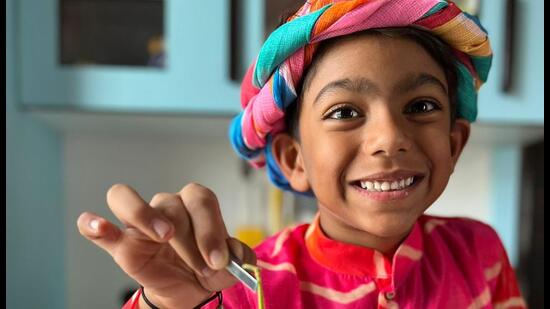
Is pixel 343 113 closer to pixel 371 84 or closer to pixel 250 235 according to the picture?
pixel 371 84

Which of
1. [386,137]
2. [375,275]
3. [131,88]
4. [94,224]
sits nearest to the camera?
[94,224]

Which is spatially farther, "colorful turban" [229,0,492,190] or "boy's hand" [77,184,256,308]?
"colorful turban" [229,0,492,190]

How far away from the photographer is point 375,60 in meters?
0.58

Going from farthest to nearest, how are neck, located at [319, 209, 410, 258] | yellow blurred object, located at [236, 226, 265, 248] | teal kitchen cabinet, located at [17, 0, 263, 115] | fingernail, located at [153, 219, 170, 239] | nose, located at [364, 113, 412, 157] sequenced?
yellow blurred object, located at [236, 226, 265, 248], teal kitchen cabinet, located at [17, 0, 263, 115], neck, located at [319, 209, 410, 258], nose, located at [364, 113, 412, 157], fingernail, located at [153, 219, 170, 239]

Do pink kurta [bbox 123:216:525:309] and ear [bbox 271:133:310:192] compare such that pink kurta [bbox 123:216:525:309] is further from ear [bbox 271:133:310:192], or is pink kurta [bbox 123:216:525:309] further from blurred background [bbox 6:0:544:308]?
blurred background [bbox 6:0:544:308]

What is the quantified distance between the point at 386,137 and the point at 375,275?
0.20m

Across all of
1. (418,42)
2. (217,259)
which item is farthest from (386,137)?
(217,259)

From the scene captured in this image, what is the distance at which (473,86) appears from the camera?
687 millimetres

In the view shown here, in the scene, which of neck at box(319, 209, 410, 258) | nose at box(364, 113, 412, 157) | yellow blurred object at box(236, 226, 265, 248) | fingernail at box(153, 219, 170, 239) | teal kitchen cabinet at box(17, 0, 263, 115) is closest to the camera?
fingernail at box(153, 219, 170, 239)

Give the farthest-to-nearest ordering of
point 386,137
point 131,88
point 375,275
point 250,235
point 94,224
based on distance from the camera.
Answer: point 250,235
point 131,88
point 375,275
point 386,137
point 94,224

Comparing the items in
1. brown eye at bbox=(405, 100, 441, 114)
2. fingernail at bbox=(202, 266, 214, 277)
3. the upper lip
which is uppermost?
brown eye at bbox=(405, 100, 441, 114)

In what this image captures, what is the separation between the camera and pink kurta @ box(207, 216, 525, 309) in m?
0.66

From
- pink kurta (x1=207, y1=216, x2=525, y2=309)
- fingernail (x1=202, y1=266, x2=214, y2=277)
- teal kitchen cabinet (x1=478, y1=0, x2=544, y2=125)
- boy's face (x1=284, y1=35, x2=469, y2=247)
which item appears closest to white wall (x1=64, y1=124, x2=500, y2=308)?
teal kitchen cabinet (x1=478, y1=0, x2=544, y2=125)

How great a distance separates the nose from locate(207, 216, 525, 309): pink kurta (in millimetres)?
158
